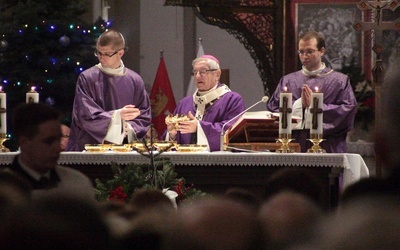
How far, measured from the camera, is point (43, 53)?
33.8 ft

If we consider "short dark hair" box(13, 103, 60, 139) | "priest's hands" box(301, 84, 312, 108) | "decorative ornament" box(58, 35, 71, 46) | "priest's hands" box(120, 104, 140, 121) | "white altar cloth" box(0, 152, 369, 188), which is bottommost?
"white altar cloth" box(0, 152, 369, 188)

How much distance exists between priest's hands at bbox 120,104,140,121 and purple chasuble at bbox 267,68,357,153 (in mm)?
1095

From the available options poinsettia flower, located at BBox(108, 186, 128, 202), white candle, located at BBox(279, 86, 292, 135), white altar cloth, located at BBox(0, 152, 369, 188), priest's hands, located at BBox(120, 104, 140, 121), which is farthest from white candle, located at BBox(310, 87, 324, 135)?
poinsettia flower, located at BBox(108, 186, 128, 202)

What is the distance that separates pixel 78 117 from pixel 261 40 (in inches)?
181

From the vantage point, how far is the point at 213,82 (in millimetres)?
7559

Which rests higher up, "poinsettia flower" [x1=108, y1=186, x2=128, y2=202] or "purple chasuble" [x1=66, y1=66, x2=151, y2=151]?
"purple chasuble" [x1=66, y1=66, x2=151, y2=151]

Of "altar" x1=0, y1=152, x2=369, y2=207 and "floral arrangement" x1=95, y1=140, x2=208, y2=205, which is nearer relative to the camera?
"floral arrangement" x1=95, y1=140, x2=208, y2=205

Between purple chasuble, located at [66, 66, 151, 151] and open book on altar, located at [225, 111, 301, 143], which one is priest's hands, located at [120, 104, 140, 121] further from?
open book on altar, located at [225, 111, 301, 143]

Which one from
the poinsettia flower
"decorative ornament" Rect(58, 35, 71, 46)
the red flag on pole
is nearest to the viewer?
the poinsettia flower

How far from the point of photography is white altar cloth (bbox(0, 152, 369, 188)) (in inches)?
249

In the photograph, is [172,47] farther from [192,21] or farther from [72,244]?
[72,244]

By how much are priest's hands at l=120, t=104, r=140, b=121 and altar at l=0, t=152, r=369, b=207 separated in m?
0.49

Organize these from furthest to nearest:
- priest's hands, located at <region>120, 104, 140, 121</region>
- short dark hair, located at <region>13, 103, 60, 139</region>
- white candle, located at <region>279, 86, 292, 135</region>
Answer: priest's hands, located at <region>120, 104, 140, 121</region>, white candle, located at <region>279, 86, 292, 135</region>, short dark hair, located at <region>13, 103, 60, 139</region>

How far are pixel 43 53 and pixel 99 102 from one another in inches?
122
